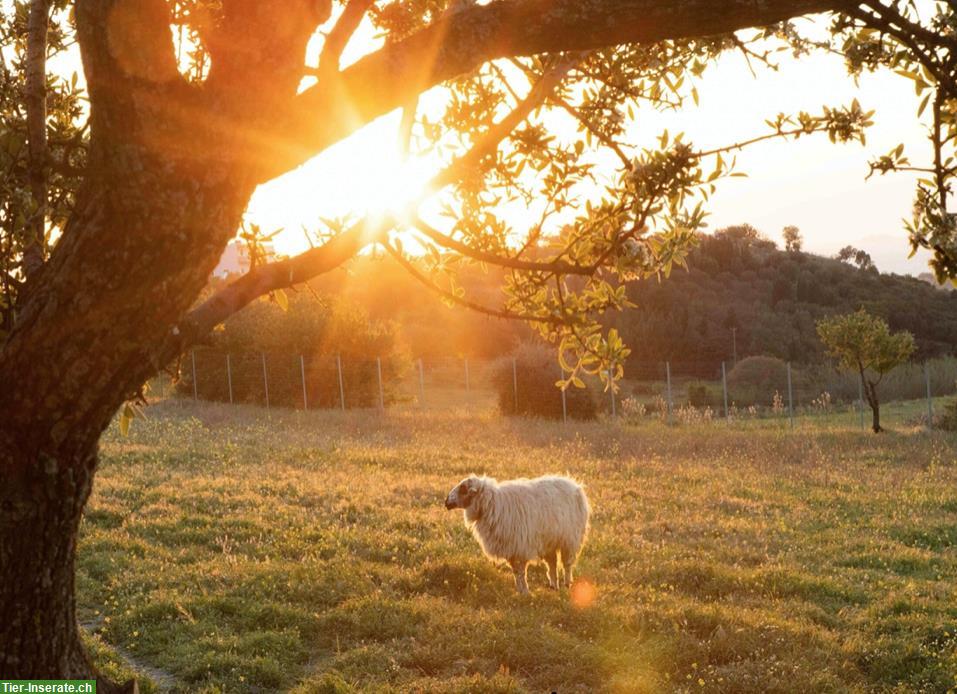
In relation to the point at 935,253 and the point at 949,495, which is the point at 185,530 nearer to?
the point at 935,253

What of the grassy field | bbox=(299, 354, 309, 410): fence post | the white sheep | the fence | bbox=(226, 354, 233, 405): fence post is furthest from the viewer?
bbox=(226, 354, 233, 405): fence post

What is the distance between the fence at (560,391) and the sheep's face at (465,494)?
19.5 m

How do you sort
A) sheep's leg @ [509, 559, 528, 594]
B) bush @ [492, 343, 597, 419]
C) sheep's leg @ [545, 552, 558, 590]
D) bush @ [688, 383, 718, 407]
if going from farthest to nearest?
bush @ [688, 383, 718, 407] < bush @ [492, 343, 597, 419] < sheep's leg @ [545, 552, 558, 590] < sheep's leg @ [509, 559, 528, 594]

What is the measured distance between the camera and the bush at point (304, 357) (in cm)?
4025

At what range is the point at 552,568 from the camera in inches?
467

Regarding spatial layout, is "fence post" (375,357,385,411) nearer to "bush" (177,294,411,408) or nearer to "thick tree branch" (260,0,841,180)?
"bush" (177,294,411,408)

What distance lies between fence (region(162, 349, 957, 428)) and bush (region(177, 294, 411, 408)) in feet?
0.18

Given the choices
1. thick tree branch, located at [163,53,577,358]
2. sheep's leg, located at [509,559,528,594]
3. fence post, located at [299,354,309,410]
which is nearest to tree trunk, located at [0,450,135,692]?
thick tree branch, located at [163,53,577,358]

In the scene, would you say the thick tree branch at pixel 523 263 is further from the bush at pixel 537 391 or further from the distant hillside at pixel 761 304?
the distant hillside at pixel 761 304

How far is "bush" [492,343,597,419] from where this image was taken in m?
34.2

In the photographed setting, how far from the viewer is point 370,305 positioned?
80625 mm

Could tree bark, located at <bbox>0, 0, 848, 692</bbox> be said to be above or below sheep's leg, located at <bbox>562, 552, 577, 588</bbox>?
above

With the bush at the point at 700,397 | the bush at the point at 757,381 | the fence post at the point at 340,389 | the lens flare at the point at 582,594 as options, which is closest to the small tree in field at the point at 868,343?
the bush at the point at 700,397

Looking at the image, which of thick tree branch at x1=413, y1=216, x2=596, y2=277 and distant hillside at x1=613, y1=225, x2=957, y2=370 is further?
→ distant hillside at x1=613, y1=225, x2=957, y2=370
